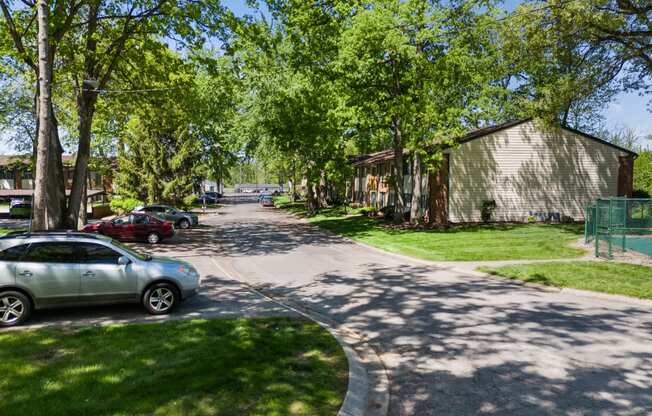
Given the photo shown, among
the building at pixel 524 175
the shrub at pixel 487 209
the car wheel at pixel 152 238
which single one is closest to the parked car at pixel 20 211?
the car wheel at pixel 152 238

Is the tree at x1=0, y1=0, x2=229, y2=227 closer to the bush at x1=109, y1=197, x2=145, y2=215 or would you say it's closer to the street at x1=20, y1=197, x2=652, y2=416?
the street at x1=20, y1=197, x2=652, y2=416

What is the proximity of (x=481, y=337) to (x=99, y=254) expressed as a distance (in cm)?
759

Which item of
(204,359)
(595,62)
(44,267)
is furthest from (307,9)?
(204,359)

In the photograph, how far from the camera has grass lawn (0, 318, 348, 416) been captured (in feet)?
17.2

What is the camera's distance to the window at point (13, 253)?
851 cm

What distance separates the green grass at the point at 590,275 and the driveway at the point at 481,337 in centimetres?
72

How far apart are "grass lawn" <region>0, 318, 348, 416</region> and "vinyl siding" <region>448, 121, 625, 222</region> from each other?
23165mm

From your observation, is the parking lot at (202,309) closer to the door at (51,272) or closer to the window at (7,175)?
the door at (51,272)

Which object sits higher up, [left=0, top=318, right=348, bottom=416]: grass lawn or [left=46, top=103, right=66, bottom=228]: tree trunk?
[left=46, top=103, right=66, bottom=228]: tree trunk

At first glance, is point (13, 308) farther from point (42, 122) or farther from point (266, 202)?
point (266, 202)

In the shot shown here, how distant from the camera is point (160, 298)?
30.9 feet

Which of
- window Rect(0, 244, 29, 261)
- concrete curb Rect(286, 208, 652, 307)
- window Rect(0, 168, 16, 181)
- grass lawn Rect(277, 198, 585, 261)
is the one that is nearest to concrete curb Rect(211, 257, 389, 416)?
window Rect(0, 244, 29, 261)

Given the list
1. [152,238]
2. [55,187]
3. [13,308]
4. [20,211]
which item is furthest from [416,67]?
[20,211]

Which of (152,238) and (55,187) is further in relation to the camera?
(152,238)
